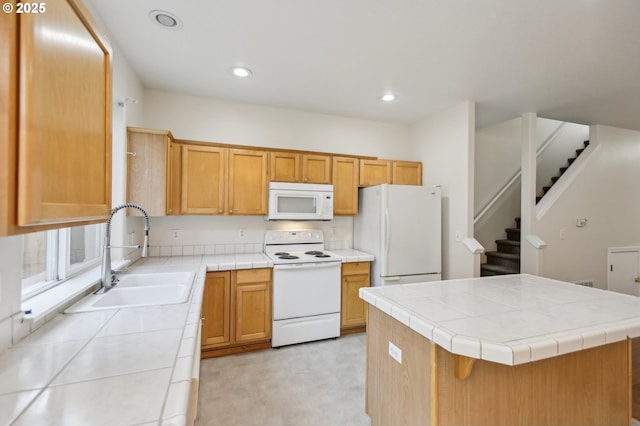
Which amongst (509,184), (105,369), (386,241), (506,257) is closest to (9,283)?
(105,369)

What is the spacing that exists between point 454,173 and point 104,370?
3.44m

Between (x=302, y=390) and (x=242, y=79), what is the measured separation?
9.27ft

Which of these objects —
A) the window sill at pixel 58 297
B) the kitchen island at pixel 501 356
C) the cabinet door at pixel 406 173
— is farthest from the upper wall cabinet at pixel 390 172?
the window sill at pixel 58 297

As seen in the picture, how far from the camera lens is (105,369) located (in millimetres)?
860

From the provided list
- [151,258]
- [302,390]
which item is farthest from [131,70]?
[302,390]

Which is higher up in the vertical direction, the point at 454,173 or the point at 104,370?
the point at 454,173

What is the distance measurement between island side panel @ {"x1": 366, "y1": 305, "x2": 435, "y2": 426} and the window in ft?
6.00

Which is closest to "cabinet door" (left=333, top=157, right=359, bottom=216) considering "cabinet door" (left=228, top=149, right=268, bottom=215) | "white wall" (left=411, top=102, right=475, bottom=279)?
"cabinet door" (left=228, top=149, right=268, bottom=215)

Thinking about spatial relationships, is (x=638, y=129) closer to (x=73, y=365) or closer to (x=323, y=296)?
(x=323, y=296)

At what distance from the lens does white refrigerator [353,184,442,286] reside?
10.2ft

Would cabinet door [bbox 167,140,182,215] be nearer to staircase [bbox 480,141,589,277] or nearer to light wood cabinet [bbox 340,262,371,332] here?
light wood cabinet [bbox 340,262,371,332]

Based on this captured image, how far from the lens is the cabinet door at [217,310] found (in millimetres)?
2658

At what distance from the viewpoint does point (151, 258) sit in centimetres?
292

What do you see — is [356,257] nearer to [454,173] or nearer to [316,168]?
[316,168]
